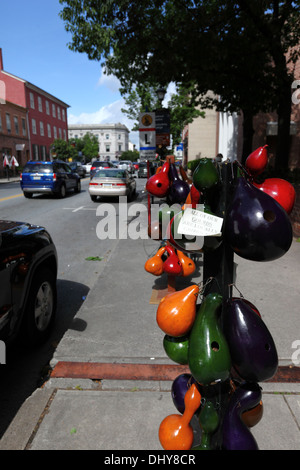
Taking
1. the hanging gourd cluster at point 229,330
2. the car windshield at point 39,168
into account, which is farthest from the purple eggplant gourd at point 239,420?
the car windshield at point 39,168

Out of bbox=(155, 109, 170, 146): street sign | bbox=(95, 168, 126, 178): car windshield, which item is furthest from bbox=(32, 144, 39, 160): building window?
bbox=(155, 109, 170, 146): street sign

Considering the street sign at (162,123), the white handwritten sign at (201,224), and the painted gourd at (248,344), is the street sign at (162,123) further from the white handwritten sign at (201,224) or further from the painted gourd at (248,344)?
the painted gourd at (248,344)

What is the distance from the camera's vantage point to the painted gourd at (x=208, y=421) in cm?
187

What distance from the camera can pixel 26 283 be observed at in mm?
3197

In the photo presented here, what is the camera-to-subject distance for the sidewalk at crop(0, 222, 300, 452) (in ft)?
7.73

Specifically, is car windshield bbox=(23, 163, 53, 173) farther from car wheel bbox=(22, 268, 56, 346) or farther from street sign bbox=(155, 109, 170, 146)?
car wheel bbox=(22, 268, 56, 346)

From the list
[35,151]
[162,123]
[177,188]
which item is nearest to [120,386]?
[177,188]

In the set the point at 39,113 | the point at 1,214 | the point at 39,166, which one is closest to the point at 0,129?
the point at 39,113

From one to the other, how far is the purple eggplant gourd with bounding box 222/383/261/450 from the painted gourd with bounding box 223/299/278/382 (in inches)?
5.2

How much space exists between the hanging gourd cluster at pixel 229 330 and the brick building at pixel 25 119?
138 ft

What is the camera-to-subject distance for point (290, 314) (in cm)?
413

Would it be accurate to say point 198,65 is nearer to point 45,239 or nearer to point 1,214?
point 1,214

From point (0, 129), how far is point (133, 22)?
3319 centimetres

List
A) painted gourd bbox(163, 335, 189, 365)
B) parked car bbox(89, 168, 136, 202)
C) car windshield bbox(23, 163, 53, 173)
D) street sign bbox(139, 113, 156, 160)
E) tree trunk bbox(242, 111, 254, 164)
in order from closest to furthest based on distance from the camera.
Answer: painted gourd bbox(163, 335, 189, 365) → street sign bbox(139, 113, 156, 160) → tree trunk bbox(242, 111, 254, 164) → parked car bbox(89, 168, 136, 202) → car windshield bbox(23, 163, 53, 173)
